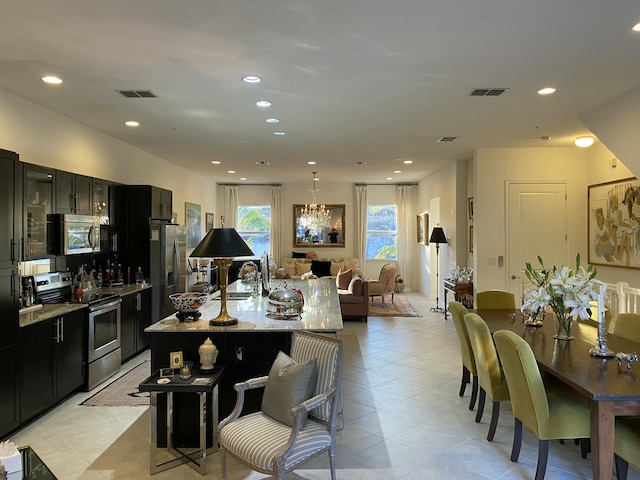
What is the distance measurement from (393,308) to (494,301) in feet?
15.7

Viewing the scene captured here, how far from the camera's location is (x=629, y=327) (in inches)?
146

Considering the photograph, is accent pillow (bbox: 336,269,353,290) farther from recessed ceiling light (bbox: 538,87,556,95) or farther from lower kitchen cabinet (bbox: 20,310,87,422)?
recessed ceiling light (bbox: 538,87,556,95)

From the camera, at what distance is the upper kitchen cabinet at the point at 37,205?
4.13m

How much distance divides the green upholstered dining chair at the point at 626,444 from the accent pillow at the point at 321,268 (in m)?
9.15

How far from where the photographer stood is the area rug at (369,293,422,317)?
8977 mm

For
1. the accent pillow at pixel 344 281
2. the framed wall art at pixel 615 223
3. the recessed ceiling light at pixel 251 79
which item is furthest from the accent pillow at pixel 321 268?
the recessed ceiling light at pixel 251 79

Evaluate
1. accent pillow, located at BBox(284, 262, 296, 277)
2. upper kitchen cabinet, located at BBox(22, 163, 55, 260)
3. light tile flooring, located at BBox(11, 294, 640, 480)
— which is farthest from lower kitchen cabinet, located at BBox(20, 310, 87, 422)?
accent pillow, located at BBox(284, 262, 296, 277)

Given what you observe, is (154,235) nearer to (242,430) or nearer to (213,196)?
(242,430)

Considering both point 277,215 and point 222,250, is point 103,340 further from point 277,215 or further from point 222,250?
point 277,215

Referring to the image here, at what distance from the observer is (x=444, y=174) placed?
9516 millimetres

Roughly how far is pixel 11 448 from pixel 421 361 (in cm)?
453

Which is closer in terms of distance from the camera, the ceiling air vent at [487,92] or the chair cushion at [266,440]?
the chair cushion at [266,440]

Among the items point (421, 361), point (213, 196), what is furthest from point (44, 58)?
point (213, 196)

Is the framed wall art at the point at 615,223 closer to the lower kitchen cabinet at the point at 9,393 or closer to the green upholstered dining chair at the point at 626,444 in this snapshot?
the green upholstered dining chair at the point at 626,444
